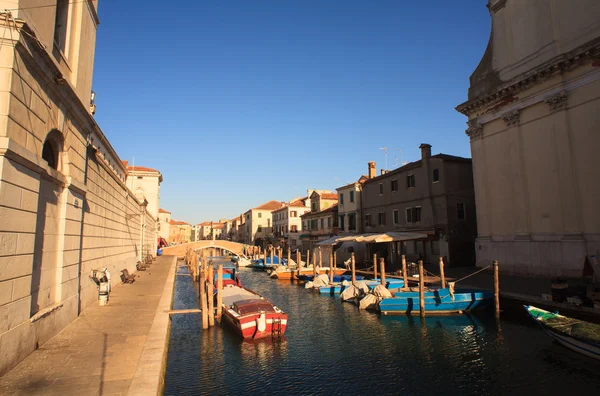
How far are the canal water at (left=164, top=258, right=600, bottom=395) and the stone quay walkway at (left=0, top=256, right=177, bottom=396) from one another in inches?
57.4

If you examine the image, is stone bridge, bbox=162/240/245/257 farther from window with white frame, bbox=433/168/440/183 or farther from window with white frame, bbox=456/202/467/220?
window with white frame, bbox=456/202/467/220

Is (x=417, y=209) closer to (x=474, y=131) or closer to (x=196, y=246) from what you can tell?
(x=474, y=131)

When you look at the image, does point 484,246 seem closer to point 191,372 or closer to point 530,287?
point 530,287

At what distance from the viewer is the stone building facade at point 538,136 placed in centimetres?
1848

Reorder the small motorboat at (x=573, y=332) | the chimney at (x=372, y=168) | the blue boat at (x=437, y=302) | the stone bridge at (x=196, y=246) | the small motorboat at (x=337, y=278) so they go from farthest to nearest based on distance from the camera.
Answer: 1. the stone bridge at (x=196, y=246)
2. the chimney at (x=372, y=168)
3. the small motorboat at (x=337, y=278)
4. the blue boat at (x=437, y=302)
5. the small motorboat at (x=573, y=332)

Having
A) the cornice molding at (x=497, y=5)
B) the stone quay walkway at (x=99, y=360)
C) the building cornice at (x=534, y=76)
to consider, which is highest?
the cornice molding at (x=497, y=5)

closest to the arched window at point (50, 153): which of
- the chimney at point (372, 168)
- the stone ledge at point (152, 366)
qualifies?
the stone ledge at point (152, 366)

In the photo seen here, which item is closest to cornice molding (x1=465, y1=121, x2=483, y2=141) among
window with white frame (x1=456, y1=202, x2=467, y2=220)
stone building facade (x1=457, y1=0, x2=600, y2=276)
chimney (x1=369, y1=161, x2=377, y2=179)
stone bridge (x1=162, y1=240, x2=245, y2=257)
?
stone building facade (x1=457, y1=0, x2=600, y2=276)

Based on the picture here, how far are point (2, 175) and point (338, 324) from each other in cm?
1338

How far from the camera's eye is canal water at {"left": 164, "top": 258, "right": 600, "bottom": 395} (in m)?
9.39

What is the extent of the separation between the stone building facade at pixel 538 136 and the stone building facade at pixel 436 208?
360 cm

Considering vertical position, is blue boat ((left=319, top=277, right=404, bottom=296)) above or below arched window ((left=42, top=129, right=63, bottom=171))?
below

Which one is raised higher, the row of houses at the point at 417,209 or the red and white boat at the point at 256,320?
the row of houses at the point at 417,209

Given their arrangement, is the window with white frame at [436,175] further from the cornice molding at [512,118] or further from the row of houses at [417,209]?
the cornice molding at [512,118]
